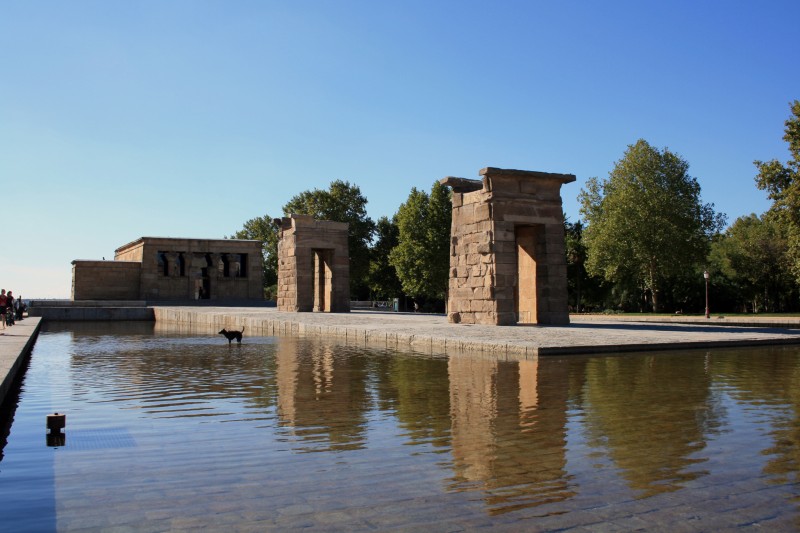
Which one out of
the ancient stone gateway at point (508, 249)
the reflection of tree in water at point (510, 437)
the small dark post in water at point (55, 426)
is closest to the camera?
the reflection of tree in water at point (510, 437)

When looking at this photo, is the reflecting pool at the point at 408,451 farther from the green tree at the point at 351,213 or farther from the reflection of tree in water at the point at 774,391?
the green tree at the point at 351,213

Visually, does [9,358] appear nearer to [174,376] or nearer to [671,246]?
[174,376]

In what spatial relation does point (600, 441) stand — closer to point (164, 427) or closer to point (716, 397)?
point (716, 397)

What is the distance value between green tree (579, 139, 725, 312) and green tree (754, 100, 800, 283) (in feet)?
40.4

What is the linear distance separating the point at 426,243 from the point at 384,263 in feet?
40.2

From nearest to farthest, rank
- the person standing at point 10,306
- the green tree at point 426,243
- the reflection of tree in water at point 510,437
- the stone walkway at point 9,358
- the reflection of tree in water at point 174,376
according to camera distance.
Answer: the reflection of tree in water at point 510,437, the reflection of tree in water at point 174,376, the stone walkway at point 9,358, the person standing at point 10,306, the green tree at point 426,243

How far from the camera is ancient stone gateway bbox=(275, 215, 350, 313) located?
34.5m

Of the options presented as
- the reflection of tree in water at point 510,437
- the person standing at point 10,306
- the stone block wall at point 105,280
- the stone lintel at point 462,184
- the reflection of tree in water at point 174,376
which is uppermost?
the stone lintel at point 462,184

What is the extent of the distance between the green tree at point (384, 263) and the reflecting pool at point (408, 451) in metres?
54.2

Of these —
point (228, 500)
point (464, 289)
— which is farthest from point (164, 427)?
point (464, 289)

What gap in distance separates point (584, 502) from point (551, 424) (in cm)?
249

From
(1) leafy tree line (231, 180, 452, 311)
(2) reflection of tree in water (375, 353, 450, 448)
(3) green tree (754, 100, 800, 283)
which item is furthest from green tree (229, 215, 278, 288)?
(2) reflection of tree in water (375, 353, 450, 448)

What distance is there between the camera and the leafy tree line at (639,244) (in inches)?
1834

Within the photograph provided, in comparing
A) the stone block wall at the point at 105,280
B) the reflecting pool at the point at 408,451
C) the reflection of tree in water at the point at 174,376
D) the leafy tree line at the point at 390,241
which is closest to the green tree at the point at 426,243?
the leafy tree line at the point at 390,241
